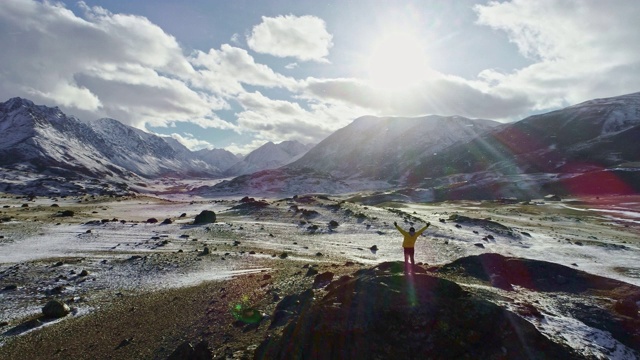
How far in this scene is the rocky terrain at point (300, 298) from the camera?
458 inches

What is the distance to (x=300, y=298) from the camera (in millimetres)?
17875

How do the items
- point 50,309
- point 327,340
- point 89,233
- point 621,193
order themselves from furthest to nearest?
point 621,193
point 89,233
point 50,309
point 327,340

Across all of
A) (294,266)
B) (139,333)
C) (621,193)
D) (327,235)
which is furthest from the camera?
(621,193)

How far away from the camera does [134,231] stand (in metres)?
43.7

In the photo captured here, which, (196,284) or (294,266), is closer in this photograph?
(196,284)

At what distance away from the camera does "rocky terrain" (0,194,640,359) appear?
11641mm

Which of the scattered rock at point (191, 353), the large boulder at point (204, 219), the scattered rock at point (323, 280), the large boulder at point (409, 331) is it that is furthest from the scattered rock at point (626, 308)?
the large boulder at point (204, 219)

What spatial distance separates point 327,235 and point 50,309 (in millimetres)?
33854

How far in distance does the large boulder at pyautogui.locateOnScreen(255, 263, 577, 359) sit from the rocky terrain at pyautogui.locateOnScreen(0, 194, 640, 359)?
0.12 feet

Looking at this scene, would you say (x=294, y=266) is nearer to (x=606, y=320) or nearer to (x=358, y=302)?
(x=358, y=302)

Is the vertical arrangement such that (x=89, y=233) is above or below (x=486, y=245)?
above

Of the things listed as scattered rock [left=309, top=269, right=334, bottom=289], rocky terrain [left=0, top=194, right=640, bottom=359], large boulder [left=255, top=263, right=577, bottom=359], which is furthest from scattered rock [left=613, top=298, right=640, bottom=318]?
scattered rock [left=309, top=269, right=334, bottom=289]

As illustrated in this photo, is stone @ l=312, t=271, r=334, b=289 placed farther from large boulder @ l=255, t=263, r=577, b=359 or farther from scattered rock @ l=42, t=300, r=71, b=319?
scattered rock @ l=42, t=300, r=71, b=319

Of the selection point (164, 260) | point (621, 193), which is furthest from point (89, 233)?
point (621, 193)
